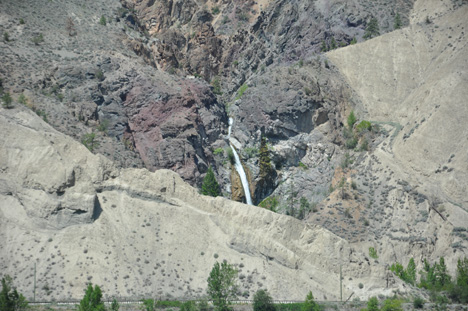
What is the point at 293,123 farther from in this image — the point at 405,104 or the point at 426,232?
the point at 426,232

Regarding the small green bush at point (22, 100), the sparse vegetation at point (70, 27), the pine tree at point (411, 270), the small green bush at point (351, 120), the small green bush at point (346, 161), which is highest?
the sparse vegetation at point (70, 27)

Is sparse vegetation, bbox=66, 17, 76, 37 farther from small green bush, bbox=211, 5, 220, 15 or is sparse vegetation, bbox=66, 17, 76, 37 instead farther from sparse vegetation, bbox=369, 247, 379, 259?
sparse vegetation, bbox=369, 247, 379, 259

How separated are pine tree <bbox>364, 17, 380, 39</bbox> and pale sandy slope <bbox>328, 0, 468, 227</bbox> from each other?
2.33 meters

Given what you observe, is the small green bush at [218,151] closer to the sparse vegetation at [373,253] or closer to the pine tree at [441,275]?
the sparse vegetation at [373,253]

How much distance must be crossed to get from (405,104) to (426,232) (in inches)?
781

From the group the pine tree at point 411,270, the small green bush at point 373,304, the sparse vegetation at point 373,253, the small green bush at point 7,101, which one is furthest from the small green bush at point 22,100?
the pine tree at point 411,270

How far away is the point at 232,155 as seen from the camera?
8256 centimetres

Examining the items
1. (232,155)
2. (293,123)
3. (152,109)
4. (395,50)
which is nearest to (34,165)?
(152,109)

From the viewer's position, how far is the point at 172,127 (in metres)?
77.7

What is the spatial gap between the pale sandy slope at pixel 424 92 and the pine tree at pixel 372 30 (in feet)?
7.66

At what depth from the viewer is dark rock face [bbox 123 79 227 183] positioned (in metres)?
75.6

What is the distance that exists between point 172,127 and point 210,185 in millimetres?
7828

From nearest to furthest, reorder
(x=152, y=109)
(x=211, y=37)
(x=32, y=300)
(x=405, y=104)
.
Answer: (x=32, y=300) < (x=152, y=109) < (x=405, y=104) < (x=211, y=37)

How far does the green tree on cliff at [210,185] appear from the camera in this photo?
2886 inches
